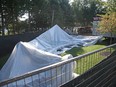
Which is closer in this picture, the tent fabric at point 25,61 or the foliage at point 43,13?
the tent fabric at point 25,61

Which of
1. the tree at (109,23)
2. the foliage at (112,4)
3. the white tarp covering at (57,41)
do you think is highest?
the foliage at (112,4)

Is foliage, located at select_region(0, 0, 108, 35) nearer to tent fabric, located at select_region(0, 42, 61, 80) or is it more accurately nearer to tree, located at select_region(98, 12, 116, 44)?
tree, located at select_region(98, 12, 116, 44)

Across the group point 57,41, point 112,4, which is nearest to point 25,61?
point 57,41

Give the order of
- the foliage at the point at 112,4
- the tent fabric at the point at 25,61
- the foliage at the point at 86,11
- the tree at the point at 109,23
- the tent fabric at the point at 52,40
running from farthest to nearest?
the foliage at the point at 86,11 < the tree at the point at 109,23 < the foliage at the point at 112,4 < the tent fabric at the point at 52,40 < the tent fabric at the point at 25,61

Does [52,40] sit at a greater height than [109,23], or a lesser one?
lesser

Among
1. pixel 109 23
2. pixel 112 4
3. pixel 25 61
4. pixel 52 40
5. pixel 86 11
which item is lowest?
pixel 25 61

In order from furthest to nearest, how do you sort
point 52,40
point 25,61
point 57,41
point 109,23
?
point 57,41 < point 109,23 < point 52,40 < point 25,61

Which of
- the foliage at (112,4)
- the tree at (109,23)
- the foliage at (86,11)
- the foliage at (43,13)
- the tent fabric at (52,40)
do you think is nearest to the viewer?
the tent fabric at (52,40)

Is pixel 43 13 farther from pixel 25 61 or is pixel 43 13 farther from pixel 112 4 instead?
pixel 25 61

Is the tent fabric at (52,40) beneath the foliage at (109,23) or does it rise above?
beneath

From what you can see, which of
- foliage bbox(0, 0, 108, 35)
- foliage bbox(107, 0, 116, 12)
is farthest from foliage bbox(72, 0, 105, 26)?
foliage bbox(107, 0, 116, 12)

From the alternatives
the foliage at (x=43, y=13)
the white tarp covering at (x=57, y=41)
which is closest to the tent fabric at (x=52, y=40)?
the white tarp covering at (x=57, y=41)

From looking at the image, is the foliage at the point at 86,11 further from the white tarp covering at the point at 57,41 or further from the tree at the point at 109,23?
the tree at the point at 109,23

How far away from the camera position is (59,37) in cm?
1471
